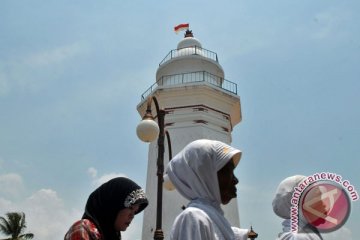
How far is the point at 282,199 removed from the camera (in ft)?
13.5

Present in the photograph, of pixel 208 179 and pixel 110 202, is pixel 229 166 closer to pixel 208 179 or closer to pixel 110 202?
pixel 208 179

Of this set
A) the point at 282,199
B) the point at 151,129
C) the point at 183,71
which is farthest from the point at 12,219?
the point at 282,199

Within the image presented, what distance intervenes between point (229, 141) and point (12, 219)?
21.4m

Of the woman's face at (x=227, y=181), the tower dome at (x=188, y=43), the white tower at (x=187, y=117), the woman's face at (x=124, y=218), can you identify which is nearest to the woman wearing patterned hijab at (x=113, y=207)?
the woman's face at (x=124, y=218)

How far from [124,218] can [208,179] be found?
0.75m

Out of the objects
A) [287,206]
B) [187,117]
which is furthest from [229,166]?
[187,117]

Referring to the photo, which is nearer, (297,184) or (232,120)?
(297,184)

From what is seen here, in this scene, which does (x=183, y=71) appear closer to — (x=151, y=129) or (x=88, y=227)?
(x=151, y=129)

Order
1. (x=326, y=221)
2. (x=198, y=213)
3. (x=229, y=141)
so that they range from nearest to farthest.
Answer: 1. (x=198, y=213)
2. (x=326, y=221)
3. (x=229, y=141)

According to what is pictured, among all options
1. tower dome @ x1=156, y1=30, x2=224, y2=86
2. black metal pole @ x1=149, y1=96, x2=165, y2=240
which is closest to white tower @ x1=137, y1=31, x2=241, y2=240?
tower dome @ x1=156, y1=30, x2=224, y2=86

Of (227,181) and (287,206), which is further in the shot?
(287,206)

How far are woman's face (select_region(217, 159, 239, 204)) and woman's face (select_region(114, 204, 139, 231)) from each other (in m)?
0.70

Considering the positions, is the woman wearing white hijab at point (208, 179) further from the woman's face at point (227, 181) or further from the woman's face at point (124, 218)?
the woman's face at point (124, 218)

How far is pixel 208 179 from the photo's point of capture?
8.79 feet
